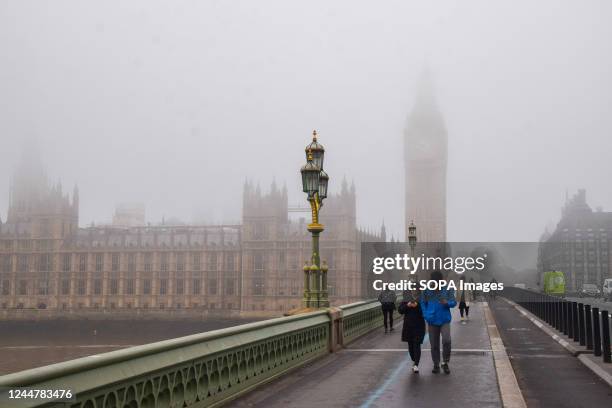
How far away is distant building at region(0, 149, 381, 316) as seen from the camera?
14412 cm

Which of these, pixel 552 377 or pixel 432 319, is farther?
pixel 552 377

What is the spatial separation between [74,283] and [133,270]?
12.4m

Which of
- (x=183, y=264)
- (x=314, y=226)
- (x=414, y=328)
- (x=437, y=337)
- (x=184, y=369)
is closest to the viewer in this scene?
(x=184, y=369)

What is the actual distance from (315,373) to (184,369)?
677 centimetres

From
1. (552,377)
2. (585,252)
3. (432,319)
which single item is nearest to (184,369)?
(432,319)

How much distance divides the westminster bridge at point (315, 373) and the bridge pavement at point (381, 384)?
2cm

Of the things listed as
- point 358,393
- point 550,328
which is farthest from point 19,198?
point 358,393

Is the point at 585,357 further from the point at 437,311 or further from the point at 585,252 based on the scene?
the point at 585,252

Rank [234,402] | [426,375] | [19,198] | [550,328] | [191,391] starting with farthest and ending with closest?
1. [19,198]
2. [550,328]
3. [426,375]
4. [234,402]
5. [191,391]

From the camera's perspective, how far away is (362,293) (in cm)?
15325

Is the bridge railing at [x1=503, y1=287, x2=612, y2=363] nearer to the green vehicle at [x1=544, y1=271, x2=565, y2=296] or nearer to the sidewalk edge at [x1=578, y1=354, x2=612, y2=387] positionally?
the sidewalk edge at [x1=578, y1=354, x2=612, y2=387]

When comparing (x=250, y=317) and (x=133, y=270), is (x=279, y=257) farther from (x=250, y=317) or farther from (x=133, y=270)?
→ (x=133, y=270)

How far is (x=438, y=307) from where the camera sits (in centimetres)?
1577

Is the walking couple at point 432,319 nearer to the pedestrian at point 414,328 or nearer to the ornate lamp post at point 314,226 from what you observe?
the pedestrian at point 414,328
